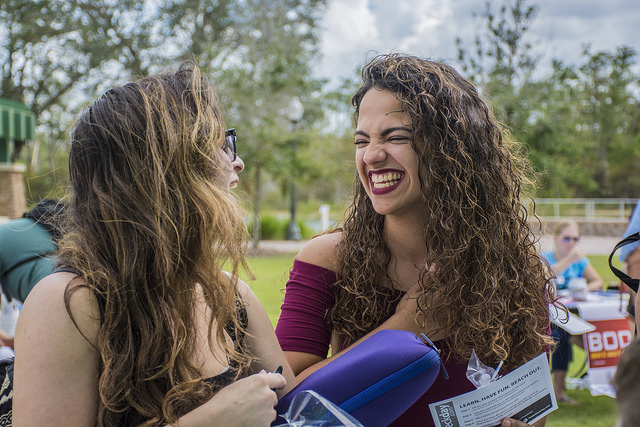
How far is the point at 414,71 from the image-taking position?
81.6 inches

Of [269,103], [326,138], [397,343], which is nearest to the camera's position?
[397,343]

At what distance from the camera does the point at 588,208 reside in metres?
23.2

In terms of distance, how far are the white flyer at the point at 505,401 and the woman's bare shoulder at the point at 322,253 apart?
69 cm

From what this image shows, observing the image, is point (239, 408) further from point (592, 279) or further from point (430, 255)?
point (592, 279)

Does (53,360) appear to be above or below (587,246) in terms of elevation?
above

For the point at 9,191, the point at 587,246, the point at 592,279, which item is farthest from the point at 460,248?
the point at 587,246

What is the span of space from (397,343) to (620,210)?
24504 mm

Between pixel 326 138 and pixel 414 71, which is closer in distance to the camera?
pixel 414 71

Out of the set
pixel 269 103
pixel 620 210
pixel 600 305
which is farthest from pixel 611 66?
pixel 600 305

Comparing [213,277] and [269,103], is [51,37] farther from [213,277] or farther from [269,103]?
[213,277]

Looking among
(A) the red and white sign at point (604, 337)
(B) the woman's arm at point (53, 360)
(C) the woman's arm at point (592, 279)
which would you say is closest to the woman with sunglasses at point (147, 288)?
(B) the woman's arm at point (53, 360)

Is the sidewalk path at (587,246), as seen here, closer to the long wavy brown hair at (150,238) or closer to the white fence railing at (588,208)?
the white fence railing at (588,208)

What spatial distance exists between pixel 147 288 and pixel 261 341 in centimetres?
45

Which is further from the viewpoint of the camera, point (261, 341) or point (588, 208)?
point (588, 208)
